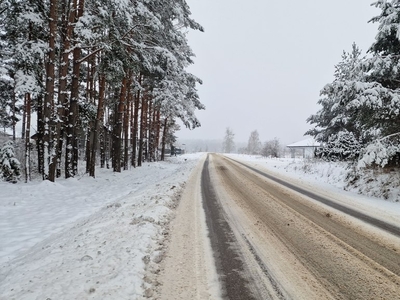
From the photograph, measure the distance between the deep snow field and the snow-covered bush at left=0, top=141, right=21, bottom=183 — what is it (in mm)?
837

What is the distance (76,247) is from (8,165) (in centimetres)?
831

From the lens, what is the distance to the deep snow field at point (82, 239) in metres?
2.66

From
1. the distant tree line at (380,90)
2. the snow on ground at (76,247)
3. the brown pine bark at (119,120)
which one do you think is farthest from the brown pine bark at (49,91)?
the distant tree line at (380,90)

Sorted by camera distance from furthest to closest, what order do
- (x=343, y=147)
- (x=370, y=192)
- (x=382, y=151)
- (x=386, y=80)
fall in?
(x=343, y=147)
(x=386, y=80)
(x=370, y=192)
(x=382, y=151)

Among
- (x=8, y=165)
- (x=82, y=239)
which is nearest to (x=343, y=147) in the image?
(x=82, y=239)

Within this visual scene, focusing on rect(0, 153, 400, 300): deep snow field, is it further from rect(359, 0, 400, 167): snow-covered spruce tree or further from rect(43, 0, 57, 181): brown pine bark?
rect(43, 0, 57, 181): brown pine bark

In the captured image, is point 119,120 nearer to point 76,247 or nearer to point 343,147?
point 76,247

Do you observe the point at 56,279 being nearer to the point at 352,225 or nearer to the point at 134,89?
the point at 352,225

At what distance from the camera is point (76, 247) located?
3.78 metres

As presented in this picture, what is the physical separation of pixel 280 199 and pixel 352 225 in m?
2.40

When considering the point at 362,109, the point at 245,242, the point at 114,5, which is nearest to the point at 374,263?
the point at 245,242

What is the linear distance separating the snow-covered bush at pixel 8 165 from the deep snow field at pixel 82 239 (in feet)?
2.75

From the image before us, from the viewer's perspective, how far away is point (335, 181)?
10.9 meters

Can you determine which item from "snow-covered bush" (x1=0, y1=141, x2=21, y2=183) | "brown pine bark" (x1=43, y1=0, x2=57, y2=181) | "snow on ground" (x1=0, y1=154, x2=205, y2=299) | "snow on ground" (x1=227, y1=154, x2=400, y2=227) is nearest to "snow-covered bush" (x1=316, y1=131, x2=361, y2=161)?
"snow on ground" (x1=227, y1=154, x2=400, y2=227)
